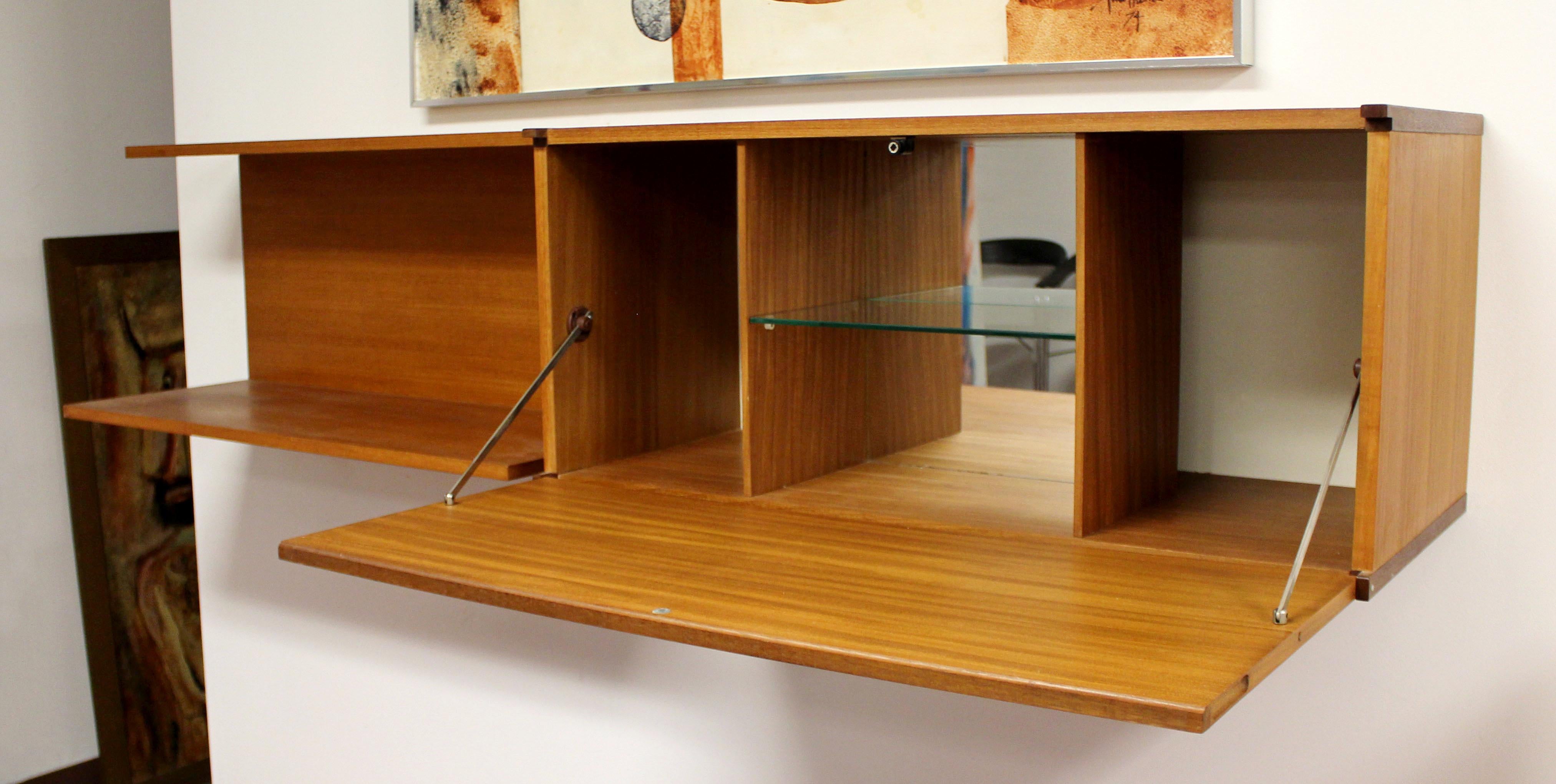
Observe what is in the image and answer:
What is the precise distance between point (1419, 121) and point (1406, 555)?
404 mm

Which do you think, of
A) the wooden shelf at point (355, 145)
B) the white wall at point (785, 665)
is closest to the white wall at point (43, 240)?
the white wall at point (785, 665)

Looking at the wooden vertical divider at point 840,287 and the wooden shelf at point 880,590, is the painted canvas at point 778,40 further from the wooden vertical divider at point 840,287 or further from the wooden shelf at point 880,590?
the wooden shelf at point 880,590

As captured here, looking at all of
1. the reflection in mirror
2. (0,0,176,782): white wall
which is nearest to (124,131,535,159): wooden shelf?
the reflection in mirror

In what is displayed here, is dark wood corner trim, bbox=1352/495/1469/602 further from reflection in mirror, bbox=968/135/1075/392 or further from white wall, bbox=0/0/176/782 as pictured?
white wall, bbox=0/0/176/782

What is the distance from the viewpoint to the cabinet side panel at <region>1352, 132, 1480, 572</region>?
3.67ft

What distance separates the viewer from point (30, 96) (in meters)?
3.14

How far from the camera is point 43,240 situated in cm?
318

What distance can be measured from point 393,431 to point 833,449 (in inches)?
25.8

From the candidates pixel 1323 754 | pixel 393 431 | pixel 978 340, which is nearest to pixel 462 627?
pixel 393 431

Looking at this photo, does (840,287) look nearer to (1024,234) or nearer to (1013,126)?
(1024,234)

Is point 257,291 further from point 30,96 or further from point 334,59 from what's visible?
point 30,96

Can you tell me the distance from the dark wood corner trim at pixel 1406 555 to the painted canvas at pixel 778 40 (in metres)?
0.54

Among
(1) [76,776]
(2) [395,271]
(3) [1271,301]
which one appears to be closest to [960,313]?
(3) [1271,301]

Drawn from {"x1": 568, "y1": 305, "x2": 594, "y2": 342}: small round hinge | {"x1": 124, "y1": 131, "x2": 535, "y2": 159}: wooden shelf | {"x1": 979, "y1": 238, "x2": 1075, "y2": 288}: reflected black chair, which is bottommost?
{"x1": 568, "y1": 305, "x2": 594, "y2": 342}: small round hinge
